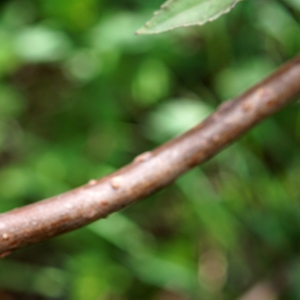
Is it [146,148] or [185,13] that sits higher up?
[185,13]

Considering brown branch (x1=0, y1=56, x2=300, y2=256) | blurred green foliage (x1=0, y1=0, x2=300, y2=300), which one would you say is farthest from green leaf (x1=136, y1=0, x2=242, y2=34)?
blurred green foliage (x1=0, y1=0, x2=300, y2=300)

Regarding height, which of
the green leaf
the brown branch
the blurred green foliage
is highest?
the green leaf

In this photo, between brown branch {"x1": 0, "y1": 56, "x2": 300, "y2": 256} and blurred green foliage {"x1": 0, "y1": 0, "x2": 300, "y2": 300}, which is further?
blurred green foliage {"x1": 0, "y1": 0, "x2": 300, "y2": 300}

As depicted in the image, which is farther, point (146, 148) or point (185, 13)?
point (146, 148)

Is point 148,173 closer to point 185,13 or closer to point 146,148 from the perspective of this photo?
point 185,13

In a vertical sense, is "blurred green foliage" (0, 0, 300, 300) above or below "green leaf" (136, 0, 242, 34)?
below

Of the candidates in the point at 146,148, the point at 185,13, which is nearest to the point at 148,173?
the point at 185,13

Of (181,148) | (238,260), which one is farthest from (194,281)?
(181,148)

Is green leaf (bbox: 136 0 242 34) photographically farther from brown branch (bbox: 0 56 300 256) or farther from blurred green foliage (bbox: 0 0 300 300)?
blurred green foliage (bbox: 0 0 300 300)
